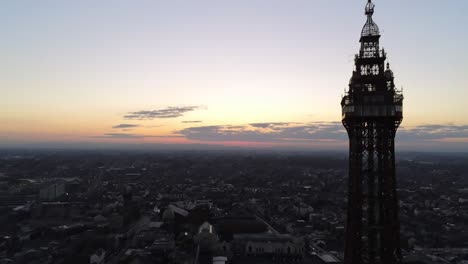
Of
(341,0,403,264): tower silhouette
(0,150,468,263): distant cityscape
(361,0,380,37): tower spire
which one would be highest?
(361,0,380,37): tower spire

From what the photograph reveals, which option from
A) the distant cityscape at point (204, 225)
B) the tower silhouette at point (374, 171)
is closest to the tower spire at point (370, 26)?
the tower silhouette at point (374, 171)

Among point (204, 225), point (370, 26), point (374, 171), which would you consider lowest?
point (204, 225)

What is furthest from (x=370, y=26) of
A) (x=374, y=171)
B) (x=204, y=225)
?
(x=204, y=225)

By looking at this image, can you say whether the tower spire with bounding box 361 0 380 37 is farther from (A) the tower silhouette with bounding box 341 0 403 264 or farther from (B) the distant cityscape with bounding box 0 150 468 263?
(B) the distant cityscape with bounding box 0 150 468 263

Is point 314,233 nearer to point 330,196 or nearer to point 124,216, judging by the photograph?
point 124,216

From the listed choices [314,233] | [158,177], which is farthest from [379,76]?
[158,177]

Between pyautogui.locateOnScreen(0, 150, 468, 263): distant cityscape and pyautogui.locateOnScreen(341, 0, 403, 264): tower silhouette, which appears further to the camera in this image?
pyautogui.locateOnScreen(0, 150, 468, 263): distant cityscape

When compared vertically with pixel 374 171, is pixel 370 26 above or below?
above

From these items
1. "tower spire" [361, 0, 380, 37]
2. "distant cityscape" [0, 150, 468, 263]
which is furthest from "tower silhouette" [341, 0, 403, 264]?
"distant cityscape" [0, 150, 468, 263]

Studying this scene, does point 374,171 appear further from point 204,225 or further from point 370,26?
point 204,225
